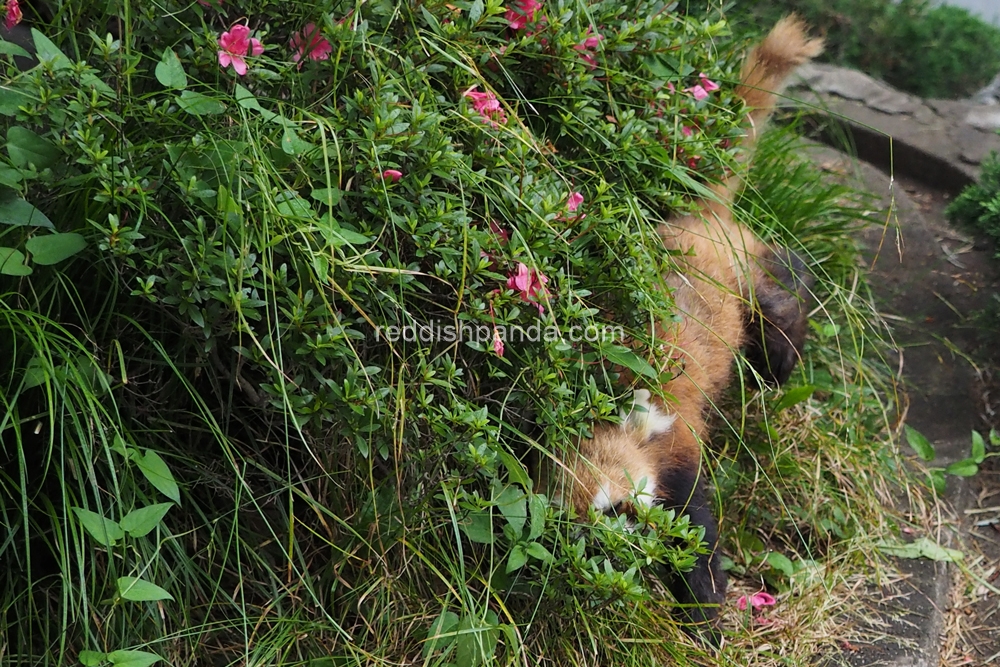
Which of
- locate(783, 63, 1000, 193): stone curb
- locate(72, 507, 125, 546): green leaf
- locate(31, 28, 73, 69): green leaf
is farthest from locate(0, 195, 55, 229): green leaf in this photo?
locate(783, 63, 1000, 193): stone curb

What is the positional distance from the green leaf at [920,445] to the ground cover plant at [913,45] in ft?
11.4

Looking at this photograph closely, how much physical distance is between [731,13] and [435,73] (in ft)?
7.73

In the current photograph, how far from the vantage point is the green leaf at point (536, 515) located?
79.9 inches

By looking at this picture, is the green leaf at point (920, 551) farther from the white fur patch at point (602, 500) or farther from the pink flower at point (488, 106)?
the pink flower at point (488, 106)

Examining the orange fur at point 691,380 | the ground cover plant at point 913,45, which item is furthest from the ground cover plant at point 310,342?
the ground cover plant at point 913,45

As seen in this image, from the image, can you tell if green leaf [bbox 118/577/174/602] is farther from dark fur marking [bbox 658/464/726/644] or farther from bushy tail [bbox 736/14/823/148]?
bushy tail [bbox 736/14/823/148]

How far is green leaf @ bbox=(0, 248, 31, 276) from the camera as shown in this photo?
1.78 metres

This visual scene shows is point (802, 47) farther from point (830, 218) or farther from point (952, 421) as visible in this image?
point (952, 421)

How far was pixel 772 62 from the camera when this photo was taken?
9.93 ft

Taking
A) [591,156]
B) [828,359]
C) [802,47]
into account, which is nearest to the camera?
[591,156]

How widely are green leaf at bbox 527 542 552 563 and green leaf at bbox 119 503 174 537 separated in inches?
29.5

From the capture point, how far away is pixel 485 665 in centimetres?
193

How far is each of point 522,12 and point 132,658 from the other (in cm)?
174

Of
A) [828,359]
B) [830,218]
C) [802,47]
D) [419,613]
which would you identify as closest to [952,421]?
[828,359]
